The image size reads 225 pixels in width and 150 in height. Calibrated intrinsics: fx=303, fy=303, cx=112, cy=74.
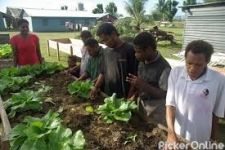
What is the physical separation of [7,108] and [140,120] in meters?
1.64

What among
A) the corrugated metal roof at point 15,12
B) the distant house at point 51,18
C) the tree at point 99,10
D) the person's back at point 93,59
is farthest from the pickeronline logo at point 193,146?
the tree at point 99,10

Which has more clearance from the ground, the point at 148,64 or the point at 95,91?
the point at 148,64

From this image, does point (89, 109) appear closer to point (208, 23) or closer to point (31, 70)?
point (31, 70)

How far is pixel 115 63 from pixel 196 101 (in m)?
1.59

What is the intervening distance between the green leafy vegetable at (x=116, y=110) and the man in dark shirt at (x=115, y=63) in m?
0.70

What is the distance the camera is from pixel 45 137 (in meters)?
2.53

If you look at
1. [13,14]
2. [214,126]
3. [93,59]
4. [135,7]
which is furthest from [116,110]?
[13,14]

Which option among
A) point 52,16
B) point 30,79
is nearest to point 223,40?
point 30,79

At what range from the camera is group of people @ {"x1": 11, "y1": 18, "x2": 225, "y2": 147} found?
2279mm

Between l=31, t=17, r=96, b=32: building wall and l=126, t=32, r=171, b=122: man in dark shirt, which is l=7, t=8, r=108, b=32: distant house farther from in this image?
l=126, t=32, r=171, b=122: man in dark shirt

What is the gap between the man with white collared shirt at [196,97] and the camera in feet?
7.38

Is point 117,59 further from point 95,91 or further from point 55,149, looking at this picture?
point 55,149

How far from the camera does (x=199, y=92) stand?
2307 millimetres

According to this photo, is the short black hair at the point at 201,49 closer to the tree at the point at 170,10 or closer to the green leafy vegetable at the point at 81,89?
the green leafy vegetable at the point at 81,89
